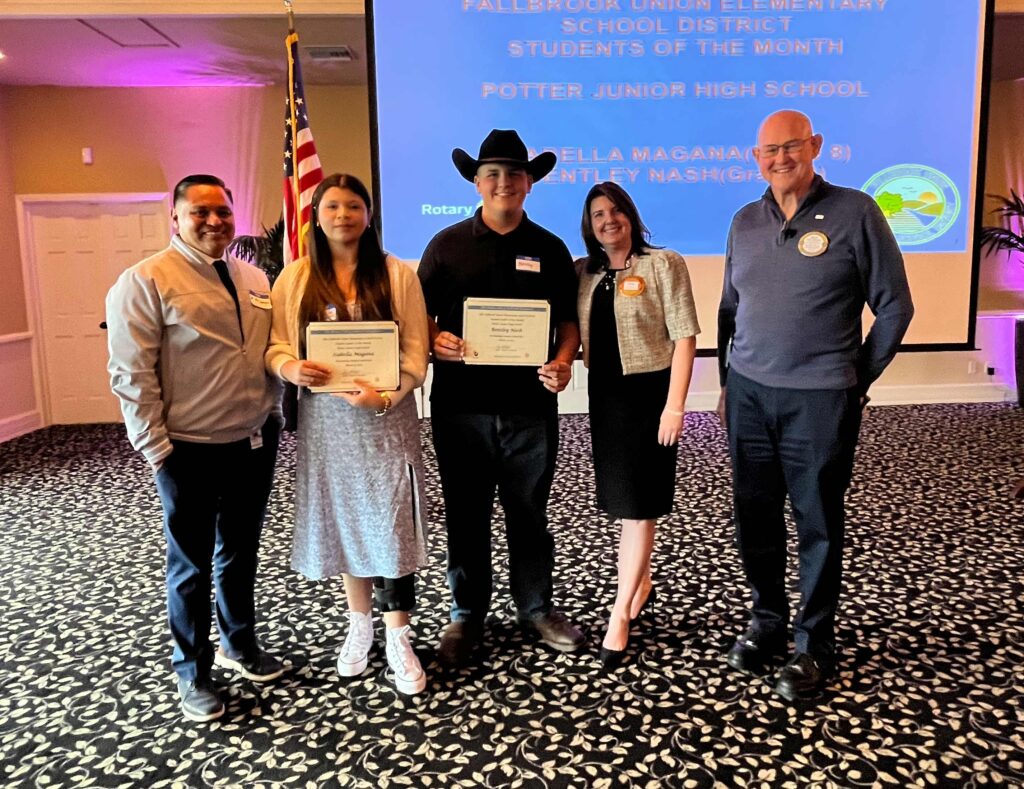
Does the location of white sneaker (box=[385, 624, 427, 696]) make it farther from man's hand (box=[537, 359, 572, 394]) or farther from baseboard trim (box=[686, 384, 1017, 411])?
baseboard trim (box=[686, 384, 1017, 411])

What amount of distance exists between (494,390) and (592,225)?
1.94 ft

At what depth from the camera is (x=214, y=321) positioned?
2.05 m

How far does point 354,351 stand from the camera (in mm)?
2051

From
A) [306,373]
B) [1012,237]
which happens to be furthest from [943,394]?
[306,373]

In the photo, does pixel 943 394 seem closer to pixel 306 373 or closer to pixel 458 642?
pixel 458 642

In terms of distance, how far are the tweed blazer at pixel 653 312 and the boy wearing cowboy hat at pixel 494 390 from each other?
195mm

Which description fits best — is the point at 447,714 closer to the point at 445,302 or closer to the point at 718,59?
the point at 445,302

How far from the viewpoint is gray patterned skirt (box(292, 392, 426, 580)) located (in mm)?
2137

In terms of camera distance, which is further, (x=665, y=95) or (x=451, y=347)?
(x=665, y=95)

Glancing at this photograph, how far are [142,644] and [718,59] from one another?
495 cm

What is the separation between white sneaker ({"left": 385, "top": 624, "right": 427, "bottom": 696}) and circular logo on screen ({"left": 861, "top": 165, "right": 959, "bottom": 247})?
4.76 m

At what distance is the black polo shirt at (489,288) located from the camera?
2.26 m

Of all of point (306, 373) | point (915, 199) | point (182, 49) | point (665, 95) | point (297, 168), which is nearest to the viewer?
point (306, 373)

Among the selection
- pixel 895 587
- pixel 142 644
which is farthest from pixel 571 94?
pixel 142 644
